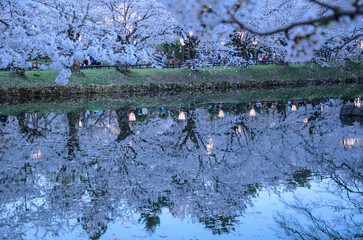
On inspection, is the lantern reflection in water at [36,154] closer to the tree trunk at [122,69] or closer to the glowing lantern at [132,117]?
the glowing lantern at [132,117]

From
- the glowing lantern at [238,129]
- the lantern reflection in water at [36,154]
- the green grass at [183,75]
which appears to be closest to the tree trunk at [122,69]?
the green grass at [183,75]

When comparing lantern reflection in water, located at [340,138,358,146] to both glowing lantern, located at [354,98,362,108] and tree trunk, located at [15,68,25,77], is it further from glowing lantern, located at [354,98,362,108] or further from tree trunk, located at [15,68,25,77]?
tree trunk, located at [15,68,25,77]

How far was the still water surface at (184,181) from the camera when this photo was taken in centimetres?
618

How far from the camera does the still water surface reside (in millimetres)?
6180

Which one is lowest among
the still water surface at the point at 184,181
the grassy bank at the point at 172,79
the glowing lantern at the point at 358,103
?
the still water surface at the point at 184,181

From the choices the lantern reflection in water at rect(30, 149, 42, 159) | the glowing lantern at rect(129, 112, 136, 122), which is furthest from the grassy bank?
the lantern reflection in water at rect(30, 149, 42, 159)

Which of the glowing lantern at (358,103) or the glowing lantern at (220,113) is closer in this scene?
the glowing lantern at (220,113)

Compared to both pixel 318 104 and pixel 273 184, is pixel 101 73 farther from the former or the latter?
pixel 273 184

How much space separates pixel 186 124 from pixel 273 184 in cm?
750

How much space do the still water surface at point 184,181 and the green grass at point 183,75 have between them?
12.8 metres

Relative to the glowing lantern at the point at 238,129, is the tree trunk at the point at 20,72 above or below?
above

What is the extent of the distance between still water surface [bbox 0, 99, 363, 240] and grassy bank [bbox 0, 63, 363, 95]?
12234 millimetres

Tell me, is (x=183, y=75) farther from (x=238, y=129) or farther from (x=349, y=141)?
(x=349, y=141)

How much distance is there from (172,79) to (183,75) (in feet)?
4.01
